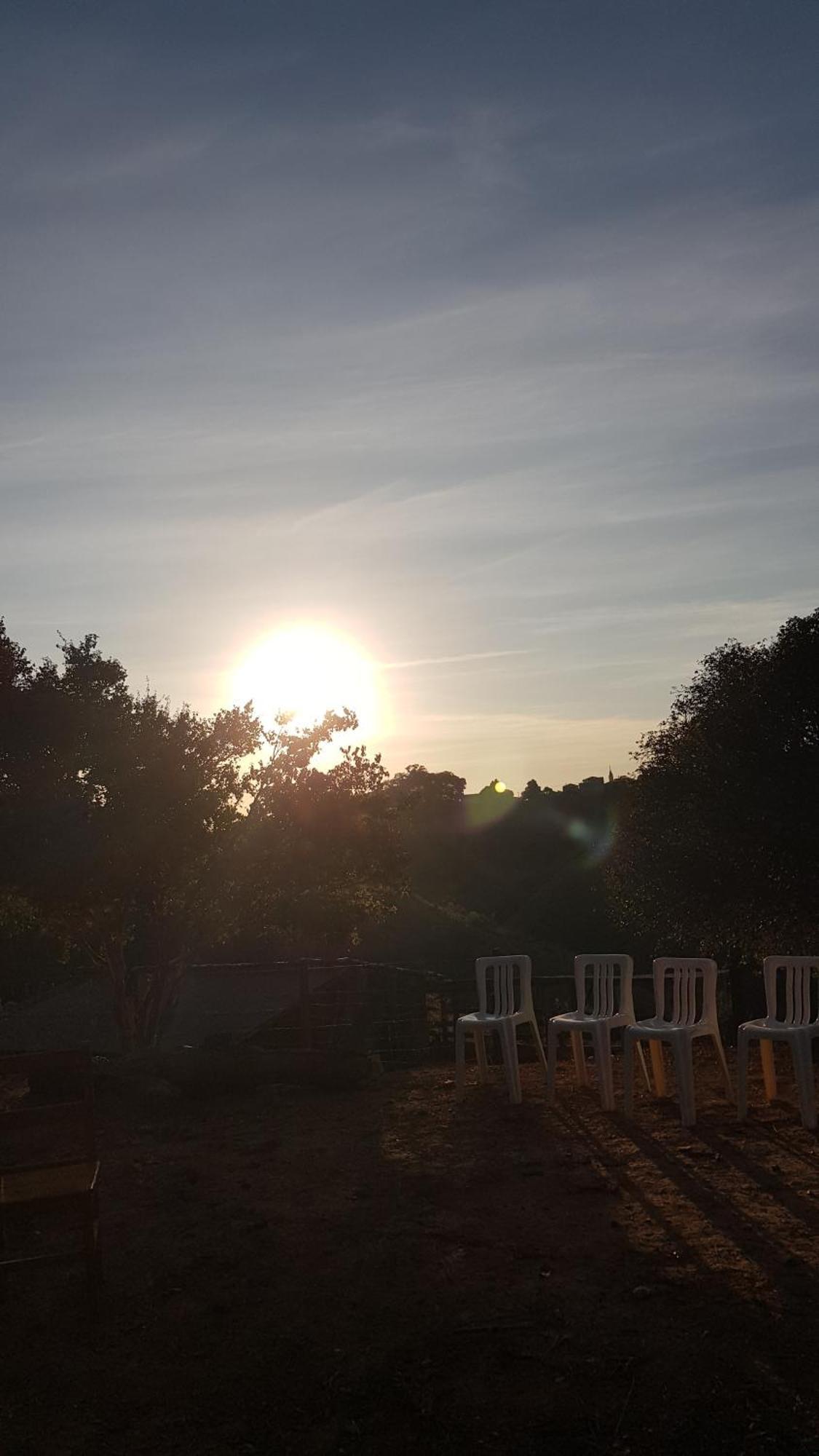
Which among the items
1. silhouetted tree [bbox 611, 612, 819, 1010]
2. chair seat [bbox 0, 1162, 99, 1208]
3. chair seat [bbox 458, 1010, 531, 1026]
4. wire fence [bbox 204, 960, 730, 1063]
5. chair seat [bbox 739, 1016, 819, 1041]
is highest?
silhouetted tree [bbox 611, 612, 819, 1010]

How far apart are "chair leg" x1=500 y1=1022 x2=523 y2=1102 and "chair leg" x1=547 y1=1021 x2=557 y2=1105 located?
0.24 m

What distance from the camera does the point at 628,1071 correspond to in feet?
27.3

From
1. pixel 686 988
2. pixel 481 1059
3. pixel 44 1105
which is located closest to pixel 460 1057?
pixel 481 1059

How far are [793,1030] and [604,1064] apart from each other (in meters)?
1.55

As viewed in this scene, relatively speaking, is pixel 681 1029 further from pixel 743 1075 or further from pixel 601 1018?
pixel 601 1018

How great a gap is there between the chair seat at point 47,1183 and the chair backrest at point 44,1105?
0.20 feet

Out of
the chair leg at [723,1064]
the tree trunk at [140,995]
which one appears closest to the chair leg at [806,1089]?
the chair leg at [723,1064]

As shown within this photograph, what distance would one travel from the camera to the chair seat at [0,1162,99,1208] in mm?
4895

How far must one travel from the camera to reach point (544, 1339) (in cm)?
438

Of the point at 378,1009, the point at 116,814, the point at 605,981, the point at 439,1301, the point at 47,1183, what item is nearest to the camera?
the point at 439,1301

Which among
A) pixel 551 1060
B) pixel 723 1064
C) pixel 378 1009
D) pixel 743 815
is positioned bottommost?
pixel 378 1009

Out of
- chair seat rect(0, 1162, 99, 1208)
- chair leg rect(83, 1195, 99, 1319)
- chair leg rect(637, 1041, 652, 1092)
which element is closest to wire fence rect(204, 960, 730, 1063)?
chair leg rect(637, 1041, 652, 1092)

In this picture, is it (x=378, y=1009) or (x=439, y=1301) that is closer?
(x=439, y=1301)

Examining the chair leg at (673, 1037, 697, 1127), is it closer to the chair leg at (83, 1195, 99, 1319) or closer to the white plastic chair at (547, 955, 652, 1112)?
the white plastic chair at (547, 955, 652, 1112)
